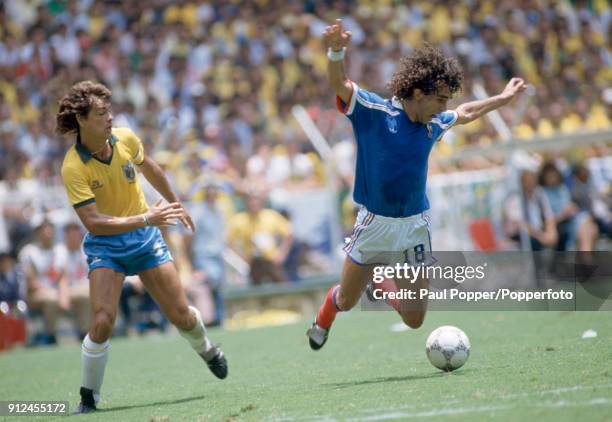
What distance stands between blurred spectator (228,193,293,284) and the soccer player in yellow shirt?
737 cm

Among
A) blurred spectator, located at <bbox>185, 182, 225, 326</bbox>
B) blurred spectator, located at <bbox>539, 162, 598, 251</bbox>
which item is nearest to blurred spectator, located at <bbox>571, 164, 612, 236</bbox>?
blurred spectator, located at <bbox>539, 162, 598, 251</bbox>

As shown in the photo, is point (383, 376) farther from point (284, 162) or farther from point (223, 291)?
point (284, 162)

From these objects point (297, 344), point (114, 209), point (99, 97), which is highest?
point (99, 97)

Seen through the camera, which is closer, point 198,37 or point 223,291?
point 223,291

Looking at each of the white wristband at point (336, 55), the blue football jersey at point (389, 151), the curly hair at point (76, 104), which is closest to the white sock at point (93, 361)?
the curly hair at point (76, 104)

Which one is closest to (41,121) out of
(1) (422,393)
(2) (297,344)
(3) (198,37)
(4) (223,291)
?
(3) (198,37)

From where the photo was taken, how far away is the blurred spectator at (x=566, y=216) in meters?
14.4

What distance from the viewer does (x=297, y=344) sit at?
11.5 metres

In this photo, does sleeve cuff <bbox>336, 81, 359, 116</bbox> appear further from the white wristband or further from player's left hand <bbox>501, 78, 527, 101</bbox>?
player's left hand <bbox>501, 78, 527, 101</bbox>

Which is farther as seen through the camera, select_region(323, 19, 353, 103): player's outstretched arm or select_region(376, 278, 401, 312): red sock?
select_region(376, 278, 401, 312): red sock

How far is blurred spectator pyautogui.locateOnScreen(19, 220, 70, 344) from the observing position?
15.1m

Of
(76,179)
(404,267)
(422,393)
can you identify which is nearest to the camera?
(422,393)

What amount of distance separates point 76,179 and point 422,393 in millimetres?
2950

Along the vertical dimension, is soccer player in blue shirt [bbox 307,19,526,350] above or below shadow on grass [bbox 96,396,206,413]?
above
